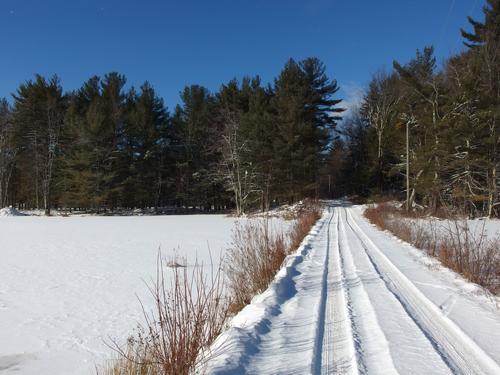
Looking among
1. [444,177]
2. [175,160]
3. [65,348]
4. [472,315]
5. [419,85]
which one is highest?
[419,85]

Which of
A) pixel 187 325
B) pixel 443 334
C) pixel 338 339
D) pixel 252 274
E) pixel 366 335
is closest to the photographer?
pixel 187 325

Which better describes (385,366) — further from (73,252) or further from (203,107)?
(203,107)

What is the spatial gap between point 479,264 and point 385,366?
13.9 feet

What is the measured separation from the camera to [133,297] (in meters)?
6.04

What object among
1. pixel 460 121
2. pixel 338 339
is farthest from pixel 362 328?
pixel 460 121

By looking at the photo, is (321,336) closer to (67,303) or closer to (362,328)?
(362,328)

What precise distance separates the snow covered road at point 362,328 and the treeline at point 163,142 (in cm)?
2427

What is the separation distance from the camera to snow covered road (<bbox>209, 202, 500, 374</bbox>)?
2.90 meters

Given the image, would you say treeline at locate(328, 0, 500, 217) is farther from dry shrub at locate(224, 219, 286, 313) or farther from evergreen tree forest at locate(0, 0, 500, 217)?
dry shrub at locate(224, 219, 286, 313)

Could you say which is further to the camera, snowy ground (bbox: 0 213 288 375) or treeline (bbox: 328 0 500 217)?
treeline (bbox: 328 0 500 217)

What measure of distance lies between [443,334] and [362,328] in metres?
0.83

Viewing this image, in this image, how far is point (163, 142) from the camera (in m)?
40.3

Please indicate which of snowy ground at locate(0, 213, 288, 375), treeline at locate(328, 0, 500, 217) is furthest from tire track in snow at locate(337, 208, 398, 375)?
treeline at locate(328, 0, 500, 217)

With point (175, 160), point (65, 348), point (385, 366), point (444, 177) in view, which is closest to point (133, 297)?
point (65, 348)
